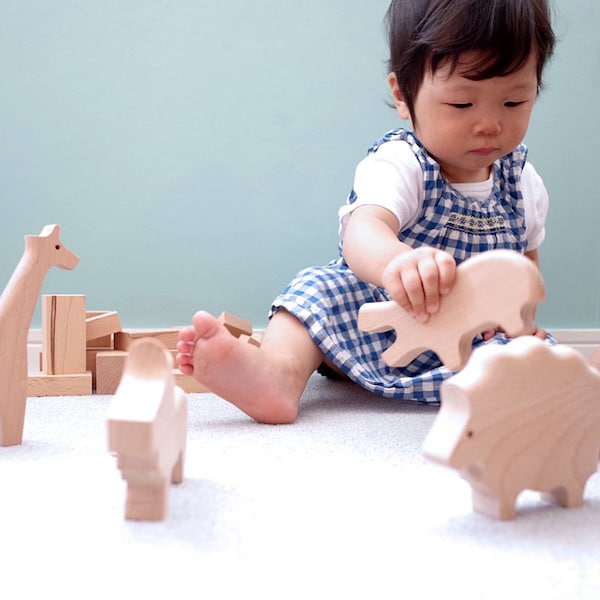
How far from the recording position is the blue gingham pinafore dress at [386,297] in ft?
3.26

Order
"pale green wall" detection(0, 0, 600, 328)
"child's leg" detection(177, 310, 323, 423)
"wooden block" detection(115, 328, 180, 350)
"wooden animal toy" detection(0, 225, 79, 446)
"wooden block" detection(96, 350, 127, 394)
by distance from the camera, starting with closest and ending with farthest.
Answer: "wooden animal toy" detection(0, 225, 79, 446) < "child's leg" detection(177, 310, 323, 423) < "wooden block" detection(96, 350, 127, 394) < "wooden block" detection(115, 328, 180, 350) < "pale green wall" detection(0, 0, 600, 328)

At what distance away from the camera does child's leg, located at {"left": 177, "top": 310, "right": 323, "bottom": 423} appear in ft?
2.76

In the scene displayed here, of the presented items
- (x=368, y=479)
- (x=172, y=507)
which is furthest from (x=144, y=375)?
(x=368, y=479)

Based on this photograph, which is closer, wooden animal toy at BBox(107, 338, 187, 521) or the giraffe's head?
wooden animal toy at BBox(107, 338, 187, 521)

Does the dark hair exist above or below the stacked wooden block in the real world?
above

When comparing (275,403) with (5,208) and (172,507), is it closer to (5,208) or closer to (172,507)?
(172,507)

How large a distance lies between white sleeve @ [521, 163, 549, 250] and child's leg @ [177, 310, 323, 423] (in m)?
0.41

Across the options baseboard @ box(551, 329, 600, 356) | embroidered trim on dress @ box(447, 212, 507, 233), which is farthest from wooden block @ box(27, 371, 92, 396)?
baseboard @ box(551, 329, 600, 356)

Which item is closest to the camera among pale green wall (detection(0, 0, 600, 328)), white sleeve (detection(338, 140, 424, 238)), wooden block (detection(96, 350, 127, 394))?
white sleeve (detection(338, 140, 424, 238))

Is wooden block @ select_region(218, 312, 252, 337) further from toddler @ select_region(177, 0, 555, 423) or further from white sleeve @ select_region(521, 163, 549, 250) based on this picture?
white sleeve @ select_region(521, 163, 549, 250)

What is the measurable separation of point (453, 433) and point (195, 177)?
3.32 feet

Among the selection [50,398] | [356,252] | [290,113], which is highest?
[290,113]

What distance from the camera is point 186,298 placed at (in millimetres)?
1461

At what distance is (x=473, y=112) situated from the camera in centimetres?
93
